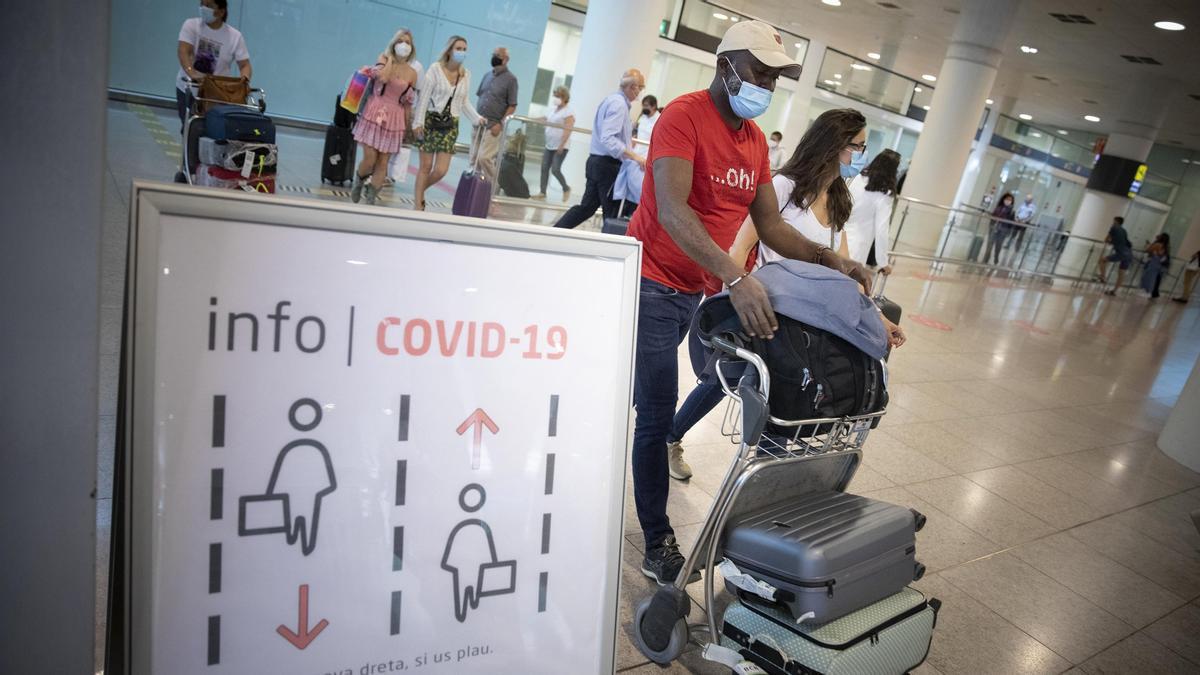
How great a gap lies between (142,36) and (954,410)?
10388mm

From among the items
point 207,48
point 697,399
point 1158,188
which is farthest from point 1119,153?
point 697,399

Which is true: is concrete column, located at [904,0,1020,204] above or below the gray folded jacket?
above

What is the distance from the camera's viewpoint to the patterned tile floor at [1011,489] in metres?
3.03

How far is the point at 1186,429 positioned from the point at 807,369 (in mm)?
5652

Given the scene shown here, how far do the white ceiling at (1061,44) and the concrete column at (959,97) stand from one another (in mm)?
456

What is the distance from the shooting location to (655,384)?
2.52 meters

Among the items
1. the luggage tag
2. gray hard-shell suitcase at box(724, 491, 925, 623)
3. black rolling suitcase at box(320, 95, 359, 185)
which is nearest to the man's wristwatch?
gray hard-shell suitcase at box(724, 491, 925, 623)

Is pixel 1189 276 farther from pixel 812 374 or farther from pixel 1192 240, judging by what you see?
pixel 812 374

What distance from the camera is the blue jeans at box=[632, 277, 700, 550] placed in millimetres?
2506

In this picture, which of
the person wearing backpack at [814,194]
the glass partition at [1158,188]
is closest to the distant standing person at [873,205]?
the person wearing backpack at [814,194]

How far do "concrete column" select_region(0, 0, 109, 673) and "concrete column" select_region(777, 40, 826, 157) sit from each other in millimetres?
21444

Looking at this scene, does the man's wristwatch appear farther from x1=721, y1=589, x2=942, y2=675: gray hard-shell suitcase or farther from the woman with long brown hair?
x1=721, y1=589, x2=942, y2=675: gray hard-shell suitcase

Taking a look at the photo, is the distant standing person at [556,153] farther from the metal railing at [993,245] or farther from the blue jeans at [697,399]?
the metal railing at [993,245]

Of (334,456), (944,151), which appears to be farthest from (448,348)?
(944,151)
